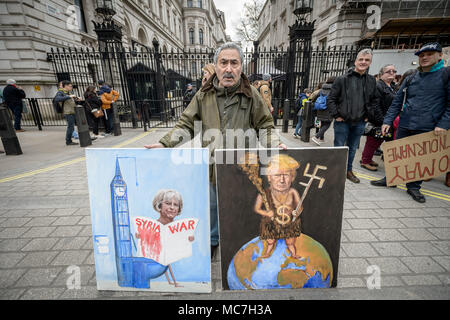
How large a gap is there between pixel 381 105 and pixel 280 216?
4.18 m

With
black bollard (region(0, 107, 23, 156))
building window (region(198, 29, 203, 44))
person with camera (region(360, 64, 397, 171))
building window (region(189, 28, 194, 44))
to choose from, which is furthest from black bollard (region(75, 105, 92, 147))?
building window (region(198, 29, 203, 44))

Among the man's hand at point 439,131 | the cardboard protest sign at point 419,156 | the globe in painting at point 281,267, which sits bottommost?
the globe in painting at point 281,267

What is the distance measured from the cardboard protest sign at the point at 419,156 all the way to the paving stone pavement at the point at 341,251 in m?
0.41

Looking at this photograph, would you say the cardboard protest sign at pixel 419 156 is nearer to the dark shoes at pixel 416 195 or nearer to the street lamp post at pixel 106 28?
the dark shoes at pixel 416 195

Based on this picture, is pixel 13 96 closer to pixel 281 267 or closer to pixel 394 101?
pixel 281 267

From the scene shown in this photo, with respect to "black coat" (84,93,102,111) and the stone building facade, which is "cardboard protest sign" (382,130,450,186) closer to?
"black coat" (84,93,102,111)

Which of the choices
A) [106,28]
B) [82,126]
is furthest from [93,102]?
[106,28]

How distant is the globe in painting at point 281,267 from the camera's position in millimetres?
1666

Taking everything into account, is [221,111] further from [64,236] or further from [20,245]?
[20,245]

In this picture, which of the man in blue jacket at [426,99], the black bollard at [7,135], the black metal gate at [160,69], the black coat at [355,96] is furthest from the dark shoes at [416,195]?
the black bollard at [7,135]

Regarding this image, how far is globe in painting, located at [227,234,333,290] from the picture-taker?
1666 mm

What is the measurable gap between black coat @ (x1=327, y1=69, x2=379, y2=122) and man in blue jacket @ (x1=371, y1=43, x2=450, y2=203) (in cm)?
38

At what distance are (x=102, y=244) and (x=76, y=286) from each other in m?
0.61
